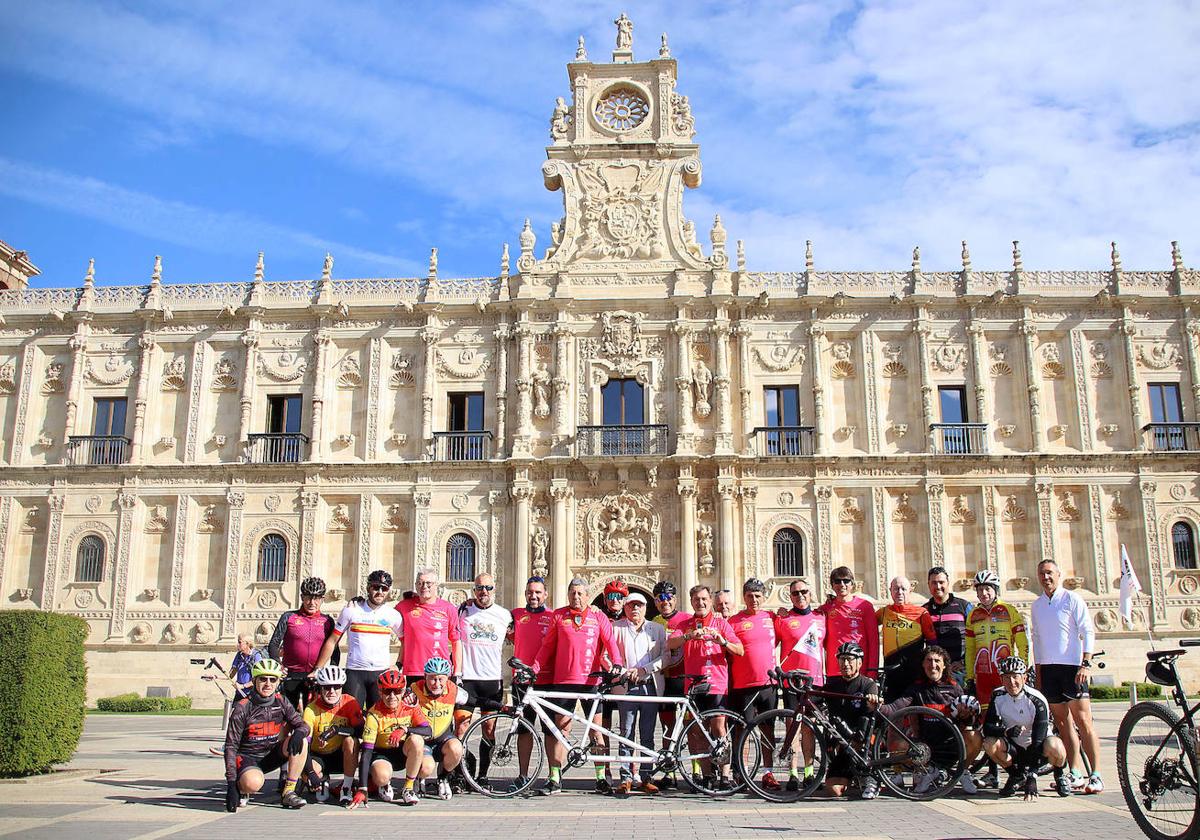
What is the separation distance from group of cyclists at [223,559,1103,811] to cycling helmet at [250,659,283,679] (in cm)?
5

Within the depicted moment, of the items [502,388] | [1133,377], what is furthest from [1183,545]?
[502,388]

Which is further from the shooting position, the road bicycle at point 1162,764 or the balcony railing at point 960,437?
the balcony railing at point 960,437

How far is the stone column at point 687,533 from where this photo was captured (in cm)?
3016

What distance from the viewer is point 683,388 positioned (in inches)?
1241

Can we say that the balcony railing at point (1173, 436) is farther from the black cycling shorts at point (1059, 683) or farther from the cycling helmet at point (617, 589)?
the cycling helmet at point (617, 589)

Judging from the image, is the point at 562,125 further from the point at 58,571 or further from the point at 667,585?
the point at 667,585

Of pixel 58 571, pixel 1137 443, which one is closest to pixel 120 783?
pixel 58 571

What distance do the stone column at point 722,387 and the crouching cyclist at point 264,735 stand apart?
21.1 m

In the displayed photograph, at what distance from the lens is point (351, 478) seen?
105ft

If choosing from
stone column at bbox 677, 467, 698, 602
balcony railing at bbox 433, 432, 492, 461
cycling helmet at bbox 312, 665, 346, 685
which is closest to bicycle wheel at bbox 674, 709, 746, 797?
cycling helmet at bbox 312, 665, 346, 685

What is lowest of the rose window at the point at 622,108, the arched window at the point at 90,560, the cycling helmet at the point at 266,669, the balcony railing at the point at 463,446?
the cycling helmet at the point at 266,669

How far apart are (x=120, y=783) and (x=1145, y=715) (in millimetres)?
11170

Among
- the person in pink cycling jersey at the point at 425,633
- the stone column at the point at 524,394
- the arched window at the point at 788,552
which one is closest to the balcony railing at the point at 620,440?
the stone column at the point at 524,394

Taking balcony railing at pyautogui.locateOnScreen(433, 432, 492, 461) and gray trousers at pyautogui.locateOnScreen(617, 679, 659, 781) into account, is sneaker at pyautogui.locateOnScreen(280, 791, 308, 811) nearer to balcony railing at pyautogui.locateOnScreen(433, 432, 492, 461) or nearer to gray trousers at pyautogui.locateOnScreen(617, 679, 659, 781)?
gray trousers at pyautogui.locateOnScreen(617, 679, 659, 781)
